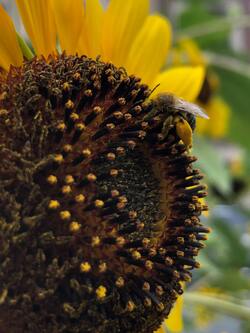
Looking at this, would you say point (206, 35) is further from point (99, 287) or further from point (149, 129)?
point (99, 287)

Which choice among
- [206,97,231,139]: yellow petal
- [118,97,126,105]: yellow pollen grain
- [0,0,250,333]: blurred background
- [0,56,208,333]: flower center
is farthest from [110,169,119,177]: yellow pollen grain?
[206,97,231,139]: yellow petal

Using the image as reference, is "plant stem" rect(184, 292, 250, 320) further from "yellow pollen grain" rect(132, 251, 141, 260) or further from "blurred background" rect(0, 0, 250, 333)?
"blurred background" rect(0, 0, 250, 333)

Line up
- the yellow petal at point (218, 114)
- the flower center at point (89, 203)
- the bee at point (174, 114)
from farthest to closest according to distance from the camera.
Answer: the yellow petal at point (218, 114), the bee at point (174, 114), the flower center at point (89, 203)

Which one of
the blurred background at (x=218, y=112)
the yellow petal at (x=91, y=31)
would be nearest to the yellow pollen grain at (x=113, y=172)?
the yellow petal at (x=91, y=31)

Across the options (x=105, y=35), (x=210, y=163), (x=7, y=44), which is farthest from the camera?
(x=210, y=163)

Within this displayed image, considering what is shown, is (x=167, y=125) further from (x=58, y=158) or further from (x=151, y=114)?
(x=58, y=158)

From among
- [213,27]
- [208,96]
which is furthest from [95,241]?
[208,96]

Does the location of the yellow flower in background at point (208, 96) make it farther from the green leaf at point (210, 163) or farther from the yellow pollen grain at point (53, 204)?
the yellow pollen grain at point (53, 204)

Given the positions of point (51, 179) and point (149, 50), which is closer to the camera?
point (51, 179)
